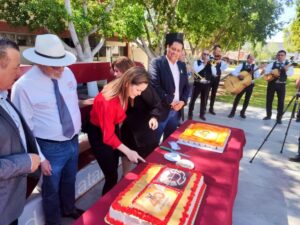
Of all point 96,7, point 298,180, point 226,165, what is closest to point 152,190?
point 226,165

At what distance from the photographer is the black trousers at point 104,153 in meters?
2.34

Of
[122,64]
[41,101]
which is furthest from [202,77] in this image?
[41,101]

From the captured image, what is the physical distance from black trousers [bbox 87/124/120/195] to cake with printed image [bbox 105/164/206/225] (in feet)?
2.37

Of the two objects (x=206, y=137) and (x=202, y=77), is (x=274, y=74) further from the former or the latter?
(x=206, y=137)

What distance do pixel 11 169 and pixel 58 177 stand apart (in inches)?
34.9

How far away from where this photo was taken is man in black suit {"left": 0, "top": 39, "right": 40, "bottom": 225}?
1.42m

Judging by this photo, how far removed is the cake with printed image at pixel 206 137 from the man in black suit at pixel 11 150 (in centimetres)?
142

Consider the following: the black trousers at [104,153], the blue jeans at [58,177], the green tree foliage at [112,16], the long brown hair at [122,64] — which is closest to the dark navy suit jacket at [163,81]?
the long brown hair at [122,64]

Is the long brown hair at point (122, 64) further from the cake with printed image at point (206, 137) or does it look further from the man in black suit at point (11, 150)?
the man in black suit at point (11, 150)

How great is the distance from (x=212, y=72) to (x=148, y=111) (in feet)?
15.1

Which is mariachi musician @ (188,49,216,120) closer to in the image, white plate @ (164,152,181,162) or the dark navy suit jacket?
the dark navy suit jacket

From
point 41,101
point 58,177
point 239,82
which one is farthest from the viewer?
point 239,82

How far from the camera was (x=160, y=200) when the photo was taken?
1419mm

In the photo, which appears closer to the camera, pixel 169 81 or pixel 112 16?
pixel 169 81
